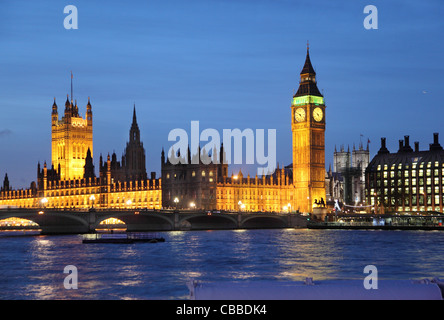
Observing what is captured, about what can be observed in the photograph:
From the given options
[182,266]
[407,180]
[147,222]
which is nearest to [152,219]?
[147,222]

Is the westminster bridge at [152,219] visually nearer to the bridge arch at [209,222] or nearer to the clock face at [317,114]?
the bridge arch at [209,222]

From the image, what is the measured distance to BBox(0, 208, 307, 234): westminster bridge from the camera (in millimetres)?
113681

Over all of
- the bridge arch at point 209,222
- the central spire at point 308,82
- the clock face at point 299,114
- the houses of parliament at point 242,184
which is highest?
the central spire at point 308,82

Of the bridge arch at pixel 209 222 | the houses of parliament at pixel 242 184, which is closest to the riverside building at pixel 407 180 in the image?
the houses of parliament at pixel 242 184

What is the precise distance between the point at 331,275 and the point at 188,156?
401 feet

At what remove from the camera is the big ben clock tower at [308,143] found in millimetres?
177425

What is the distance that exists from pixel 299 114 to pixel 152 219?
193ft

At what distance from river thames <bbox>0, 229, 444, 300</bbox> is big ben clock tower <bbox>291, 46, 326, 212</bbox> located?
9456 centimetres

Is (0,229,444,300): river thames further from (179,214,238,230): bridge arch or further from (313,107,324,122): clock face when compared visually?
(313,107,324,122): clock face

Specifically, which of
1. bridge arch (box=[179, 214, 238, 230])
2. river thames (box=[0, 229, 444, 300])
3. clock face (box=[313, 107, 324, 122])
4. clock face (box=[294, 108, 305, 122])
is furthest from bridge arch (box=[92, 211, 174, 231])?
clock face (box=[313, 107, 324, 122])

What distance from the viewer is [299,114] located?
179 metres

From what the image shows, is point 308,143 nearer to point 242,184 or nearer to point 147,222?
point 242,184

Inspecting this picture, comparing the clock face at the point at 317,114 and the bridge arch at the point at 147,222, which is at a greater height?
the clock face at the point at 317,114

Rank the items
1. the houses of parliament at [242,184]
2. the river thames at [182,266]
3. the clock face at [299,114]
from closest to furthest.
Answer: the river thames at [182,266] < the houses of parliament at [242,184] < the clock face at [299,114]
